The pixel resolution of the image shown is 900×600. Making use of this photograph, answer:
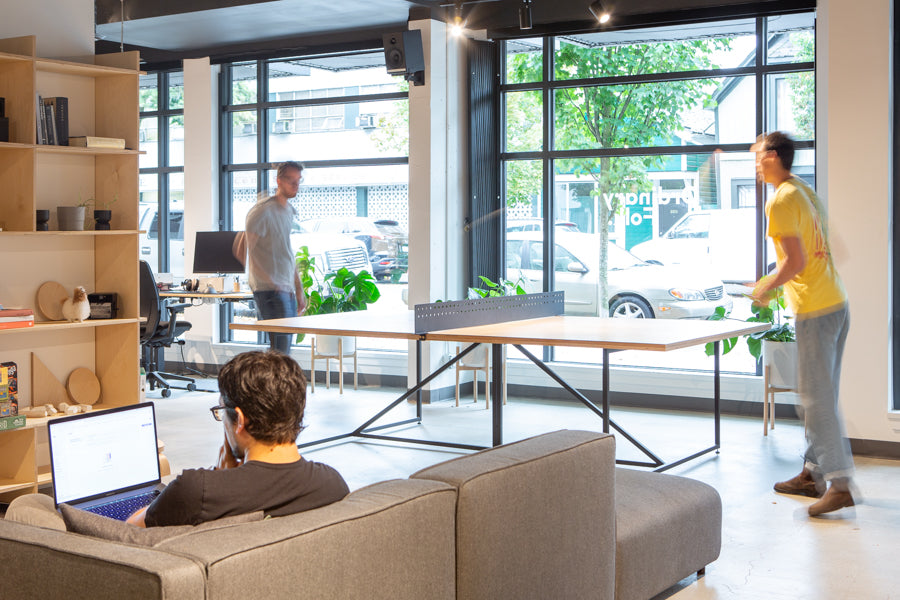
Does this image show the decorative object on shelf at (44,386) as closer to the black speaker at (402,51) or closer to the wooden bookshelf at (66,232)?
the wooden bookshelf at (66,232)

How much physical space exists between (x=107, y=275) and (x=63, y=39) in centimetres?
123

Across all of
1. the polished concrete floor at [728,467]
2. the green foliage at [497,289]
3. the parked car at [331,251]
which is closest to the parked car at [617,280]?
the green foliage at [497,289]

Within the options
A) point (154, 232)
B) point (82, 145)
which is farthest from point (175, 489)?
point (154, 232)

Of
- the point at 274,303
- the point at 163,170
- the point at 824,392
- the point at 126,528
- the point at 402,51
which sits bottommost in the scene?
the point at 824,392

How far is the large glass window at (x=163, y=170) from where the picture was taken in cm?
991

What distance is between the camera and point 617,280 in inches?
309

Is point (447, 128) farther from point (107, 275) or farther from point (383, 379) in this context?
point (107, 275)

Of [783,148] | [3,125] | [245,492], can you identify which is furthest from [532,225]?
[245,492]

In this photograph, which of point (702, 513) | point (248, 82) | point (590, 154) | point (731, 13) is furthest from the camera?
point (248, 82)

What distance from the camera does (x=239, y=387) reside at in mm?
2119

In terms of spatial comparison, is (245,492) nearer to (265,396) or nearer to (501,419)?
(265,396)

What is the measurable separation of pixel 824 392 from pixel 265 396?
10.4 feet

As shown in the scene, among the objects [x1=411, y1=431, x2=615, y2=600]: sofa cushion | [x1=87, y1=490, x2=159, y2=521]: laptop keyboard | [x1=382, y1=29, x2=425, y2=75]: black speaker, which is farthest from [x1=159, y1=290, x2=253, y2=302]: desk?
[x1=411, y1=431, x2=615, y2=600]: sofa cushion

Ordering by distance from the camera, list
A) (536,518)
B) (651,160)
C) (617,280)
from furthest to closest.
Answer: (617,280) < (651,160) < (536,518)
